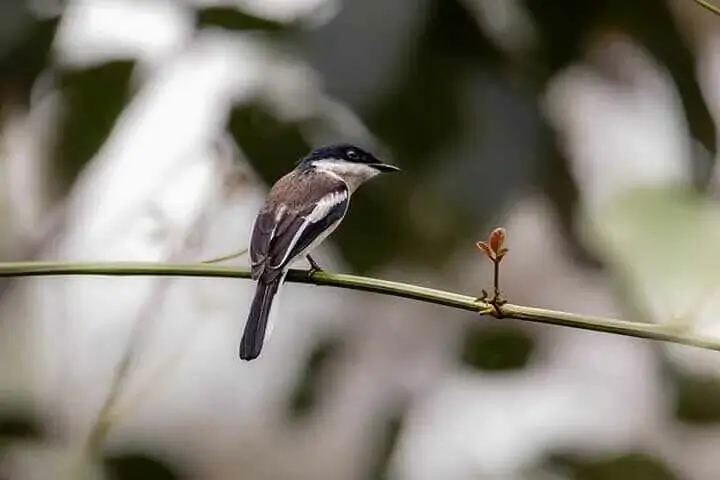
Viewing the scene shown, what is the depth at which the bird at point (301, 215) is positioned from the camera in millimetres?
320

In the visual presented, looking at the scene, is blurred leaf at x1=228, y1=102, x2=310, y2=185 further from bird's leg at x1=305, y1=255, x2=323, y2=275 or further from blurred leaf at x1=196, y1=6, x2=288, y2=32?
bird's leg at x1=305, y1=255, x2=323, y2=275

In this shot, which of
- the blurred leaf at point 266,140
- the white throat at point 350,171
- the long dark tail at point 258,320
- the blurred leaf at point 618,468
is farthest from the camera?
the blurred leaf at point 618,468

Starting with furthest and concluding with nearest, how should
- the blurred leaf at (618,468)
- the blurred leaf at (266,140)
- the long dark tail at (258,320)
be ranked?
1. the blurred leaf at (618,468)
2. the blurred leaf at (266,140)
3. the long dark tail at (258,320)

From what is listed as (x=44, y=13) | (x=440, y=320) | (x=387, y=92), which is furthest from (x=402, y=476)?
(x=44, y=13)

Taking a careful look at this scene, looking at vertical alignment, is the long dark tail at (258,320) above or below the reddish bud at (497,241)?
below

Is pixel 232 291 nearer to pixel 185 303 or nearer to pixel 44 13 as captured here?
pixel 185 303

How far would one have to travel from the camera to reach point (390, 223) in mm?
677

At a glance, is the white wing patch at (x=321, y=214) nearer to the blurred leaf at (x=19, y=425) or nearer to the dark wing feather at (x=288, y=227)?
the dark wing feather at (x=288, y=227)

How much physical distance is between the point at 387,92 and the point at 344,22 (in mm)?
58

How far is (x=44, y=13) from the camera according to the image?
716mm

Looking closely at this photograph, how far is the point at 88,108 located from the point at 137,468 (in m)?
0.23

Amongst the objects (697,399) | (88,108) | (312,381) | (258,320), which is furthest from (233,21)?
(258,320)

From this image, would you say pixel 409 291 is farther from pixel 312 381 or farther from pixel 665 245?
pixel 312 381

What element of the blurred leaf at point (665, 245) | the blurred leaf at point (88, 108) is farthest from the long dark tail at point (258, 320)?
the blurred leaf at point (88, 108)
